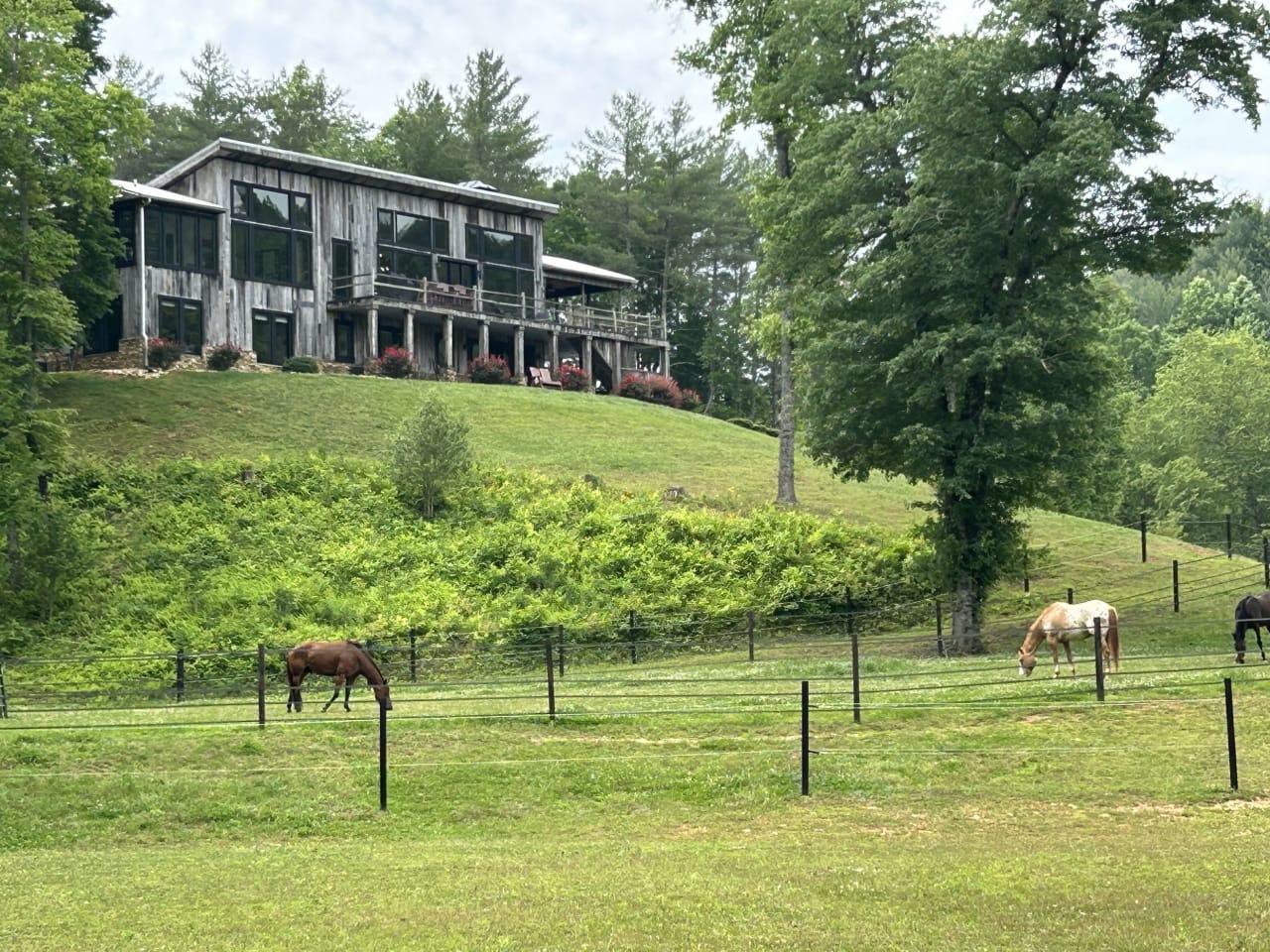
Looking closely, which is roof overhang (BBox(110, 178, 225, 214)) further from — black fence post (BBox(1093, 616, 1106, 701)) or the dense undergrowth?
black fence post (BBox(1093, 616, 1106, 701))

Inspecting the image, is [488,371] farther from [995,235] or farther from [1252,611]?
[1252,611]

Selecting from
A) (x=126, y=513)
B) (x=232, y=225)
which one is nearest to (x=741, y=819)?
(x=126, y=513)

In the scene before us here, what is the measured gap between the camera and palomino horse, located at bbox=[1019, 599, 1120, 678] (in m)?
23.0

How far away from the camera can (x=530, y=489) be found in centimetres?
4044

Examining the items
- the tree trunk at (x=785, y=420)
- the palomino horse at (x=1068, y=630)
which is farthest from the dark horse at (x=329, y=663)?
the tree trunk at (x=785, y=420)

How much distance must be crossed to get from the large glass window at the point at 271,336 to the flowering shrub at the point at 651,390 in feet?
52.2

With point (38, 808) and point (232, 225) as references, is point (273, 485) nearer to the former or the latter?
point (232, 225)

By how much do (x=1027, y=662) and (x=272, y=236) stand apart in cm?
3993

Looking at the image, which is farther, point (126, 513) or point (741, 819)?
point (126, 513)

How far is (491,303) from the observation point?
5988cm

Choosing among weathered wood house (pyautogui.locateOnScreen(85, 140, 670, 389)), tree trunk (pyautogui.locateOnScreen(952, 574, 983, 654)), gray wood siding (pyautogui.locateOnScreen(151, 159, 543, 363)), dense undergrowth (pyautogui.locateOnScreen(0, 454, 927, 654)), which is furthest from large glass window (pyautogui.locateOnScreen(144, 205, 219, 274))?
tree trunk (pyautogui.locateOnScreen(952, 574, 983, 654))

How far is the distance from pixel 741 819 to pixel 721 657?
1371 cm

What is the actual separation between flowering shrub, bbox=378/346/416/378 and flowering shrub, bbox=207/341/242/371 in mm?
6051

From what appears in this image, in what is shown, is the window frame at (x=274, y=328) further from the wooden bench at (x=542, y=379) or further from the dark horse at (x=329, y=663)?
the dark horse at (x=329, y=663)
